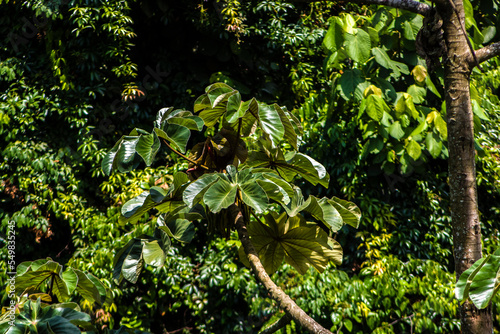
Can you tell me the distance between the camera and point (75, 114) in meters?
4.28

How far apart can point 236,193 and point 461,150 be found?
2.20 ft

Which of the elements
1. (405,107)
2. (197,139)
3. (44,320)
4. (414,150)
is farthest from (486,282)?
(197,139)

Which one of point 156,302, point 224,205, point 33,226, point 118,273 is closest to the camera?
point 224,205

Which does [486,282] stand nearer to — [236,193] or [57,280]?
[236,193]

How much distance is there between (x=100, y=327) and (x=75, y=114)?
6.07ft

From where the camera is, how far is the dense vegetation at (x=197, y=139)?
10.9 ft

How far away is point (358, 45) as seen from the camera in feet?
10.7

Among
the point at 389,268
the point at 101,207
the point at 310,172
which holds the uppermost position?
the point at 310,172

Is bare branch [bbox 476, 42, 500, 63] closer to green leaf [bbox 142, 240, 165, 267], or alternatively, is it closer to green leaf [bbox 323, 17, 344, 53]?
green leaf [bbox 142, 240, 165, 267]

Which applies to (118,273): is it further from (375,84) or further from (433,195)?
(433,195)

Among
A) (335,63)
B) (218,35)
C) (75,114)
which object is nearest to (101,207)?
Answer: (75,114)

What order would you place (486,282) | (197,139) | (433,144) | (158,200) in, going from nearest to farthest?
(486,282), (158,200), (433,144), (197,139)

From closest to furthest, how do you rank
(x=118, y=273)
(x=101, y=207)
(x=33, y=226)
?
1. (x=118, y=273)
2. (x=33, y=226)
3. (x=101, y=207)

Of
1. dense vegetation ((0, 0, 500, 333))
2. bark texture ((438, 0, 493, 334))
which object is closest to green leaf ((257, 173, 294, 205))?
bark texture ((438, 0, 493, 334))
